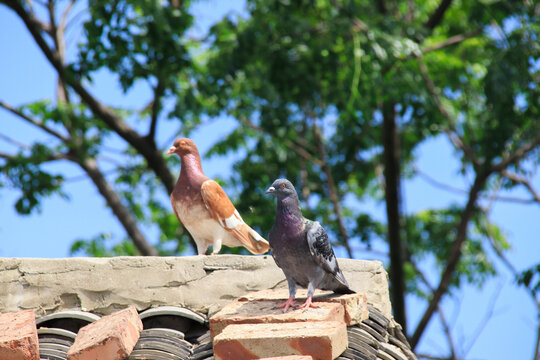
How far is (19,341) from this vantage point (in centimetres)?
311

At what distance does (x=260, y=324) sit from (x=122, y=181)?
26.9 feet

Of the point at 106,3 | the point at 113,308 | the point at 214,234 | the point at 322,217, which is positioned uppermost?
the point at 106,3

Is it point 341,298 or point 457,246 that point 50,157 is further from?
point 341,298

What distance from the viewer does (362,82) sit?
8109mm

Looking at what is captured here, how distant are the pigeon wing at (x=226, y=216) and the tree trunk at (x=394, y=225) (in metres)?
4.80

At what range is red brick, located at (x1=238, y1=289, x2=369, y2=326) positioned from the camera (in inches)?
129

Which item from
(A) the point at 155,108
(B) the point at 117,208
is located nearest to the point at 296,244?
(A) the point at 155,108

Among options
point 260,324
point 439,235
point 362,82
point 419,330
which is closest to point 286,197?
point 260,324

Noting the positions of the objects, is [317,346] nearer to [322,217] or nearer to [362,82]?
[362,82]

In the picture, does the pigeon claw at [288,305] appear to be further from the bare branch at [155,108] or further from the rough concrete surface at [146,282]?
the bare branch at [155,108]

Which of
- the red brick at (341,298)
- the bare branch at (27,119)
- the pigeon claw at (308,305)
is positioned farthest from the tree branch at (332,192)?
the pigeon claw at (308,305)

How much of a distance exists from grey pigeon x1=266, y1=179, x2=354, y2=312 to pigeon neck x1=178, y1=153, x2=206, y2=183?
114 centimetres

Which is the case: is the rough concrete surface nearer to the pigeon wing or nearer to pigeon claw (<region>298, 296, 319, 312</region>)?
the pigeon wing

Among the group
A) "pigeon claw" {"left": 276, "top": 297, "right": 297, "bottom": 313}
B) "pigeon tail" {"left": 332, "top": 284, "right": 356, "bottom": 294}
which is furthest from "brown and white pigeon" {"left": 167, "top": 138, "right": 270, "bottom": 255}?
"pigeon claw" {"left": 276, "top": 297, "right": 297, "bottom": 313}
